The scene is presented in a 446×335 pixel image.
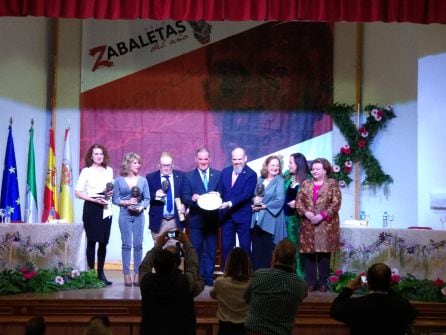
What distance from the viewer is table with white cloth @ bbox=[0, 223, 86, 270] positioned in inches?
330

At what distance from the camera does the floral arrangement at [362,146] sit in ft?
34.4

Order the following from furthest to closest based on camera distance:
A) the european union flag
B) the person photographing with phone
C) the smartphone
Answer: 1. the european union flag
2. the smartphone
3. the person photographing with phone

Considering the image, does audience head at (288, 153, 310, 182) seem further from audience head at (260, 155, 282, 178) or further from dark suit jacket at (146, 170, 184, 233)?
dark suit jacket at (146, 170, 184, 233)

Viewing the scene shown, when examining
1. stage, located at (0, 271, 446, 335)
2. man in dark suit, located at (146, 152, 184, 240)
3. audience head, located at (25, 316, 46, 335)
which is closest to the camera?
audience head, located at (25, 316, 46, 335)

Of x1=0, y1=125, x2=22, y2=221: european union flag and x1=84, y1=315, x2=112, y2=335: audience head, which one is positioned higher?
x1=0, y1=125, x2=22, y2=221: european union flag

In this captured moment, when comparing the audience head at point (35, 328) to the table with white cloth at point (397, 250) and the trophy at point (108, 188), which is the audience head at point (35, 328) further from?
the table with white cloth at point (397, 250)

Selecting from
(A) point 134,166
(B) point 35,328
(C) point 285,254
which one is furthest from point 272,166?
(B) point 35,328

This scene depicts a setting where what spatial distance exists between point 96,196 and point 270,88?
3205 millimetres

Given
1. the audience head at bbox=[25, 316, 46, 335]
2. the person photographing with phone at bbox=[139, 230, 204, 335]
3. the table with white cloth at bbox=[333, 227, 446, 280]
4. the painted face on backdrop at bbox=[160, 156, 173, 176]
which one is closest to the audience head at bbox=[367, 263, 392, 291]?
the person photographing with phone at bbox=[139, 230, 204, 335]

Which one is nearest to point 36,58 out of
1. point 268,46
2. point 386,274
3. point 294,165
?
point 268,46

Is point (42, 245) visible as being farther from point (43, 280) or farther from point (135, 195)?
point (135, 195)

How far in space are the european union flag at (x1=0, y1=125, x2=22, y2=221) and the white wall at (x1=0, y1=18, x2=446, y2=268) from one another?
29 cm

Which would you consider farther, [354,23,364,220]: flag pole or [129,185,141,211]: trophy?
[354,23,364,220]: flag pole

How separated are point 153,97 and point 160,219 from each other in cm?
256
